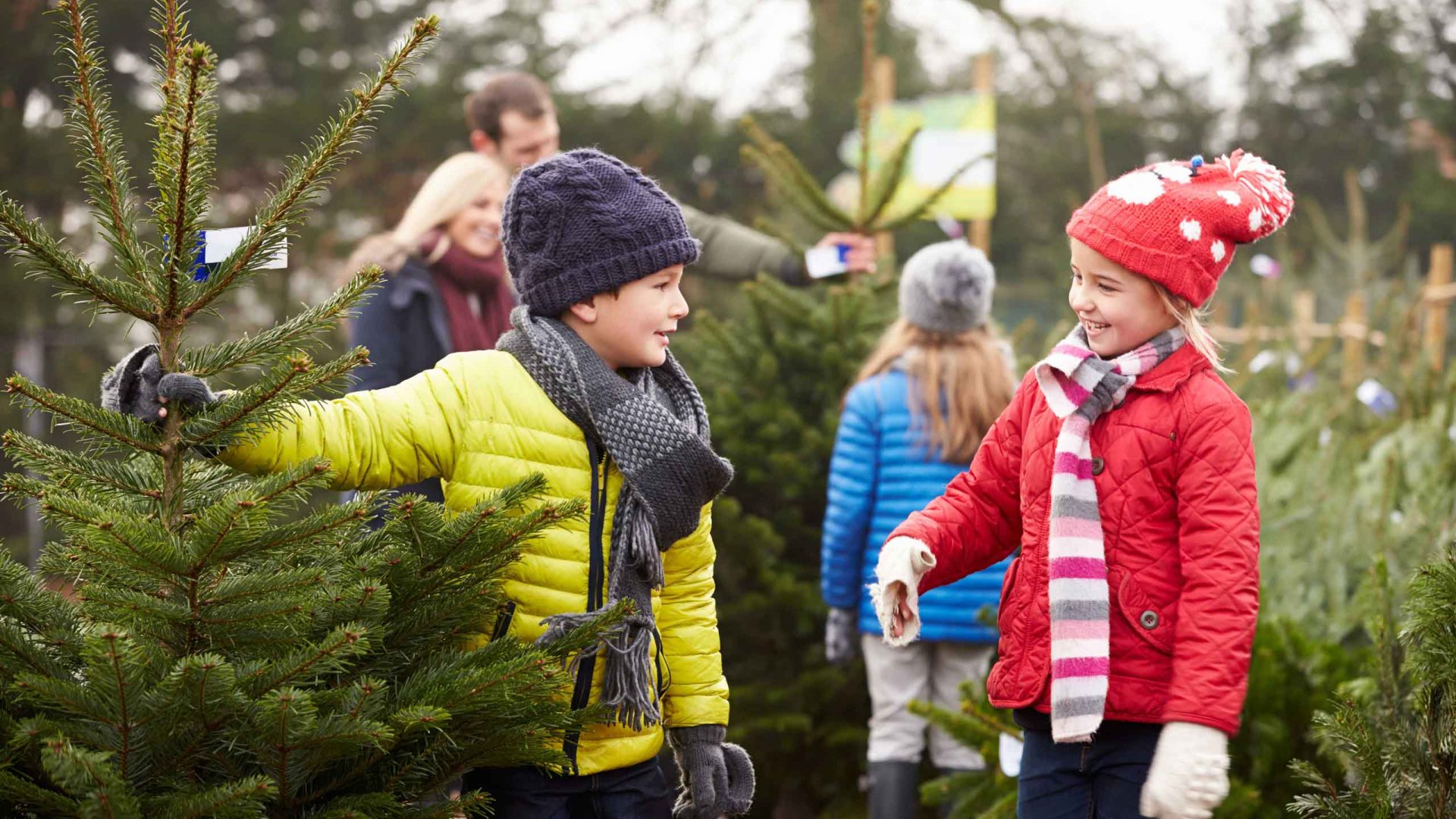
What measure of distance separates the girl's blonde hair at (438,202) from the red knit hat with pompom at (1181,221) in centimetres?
244

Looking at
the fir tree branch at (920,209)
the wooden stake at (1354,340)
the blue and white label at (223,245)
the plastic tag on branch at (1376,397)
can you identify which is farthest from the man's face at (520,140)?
the wooden stake at (1354,340)

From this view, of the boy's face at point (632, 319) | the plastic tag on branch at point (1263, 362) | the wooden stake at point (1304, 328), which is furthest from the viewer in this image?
the wooden stake at point (1304, 328)

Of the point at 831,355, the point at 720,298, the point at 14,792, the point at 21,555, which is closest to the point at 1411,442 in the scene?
the point at 831,355

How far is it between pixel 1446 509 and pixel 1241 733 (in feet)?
5.51

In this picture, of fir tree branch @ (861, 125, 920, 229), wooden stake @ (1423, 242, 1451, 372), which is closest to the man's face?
fir tree branch @ (861, 125, 920, 229)

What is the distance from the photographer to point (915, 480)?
474 centimetres

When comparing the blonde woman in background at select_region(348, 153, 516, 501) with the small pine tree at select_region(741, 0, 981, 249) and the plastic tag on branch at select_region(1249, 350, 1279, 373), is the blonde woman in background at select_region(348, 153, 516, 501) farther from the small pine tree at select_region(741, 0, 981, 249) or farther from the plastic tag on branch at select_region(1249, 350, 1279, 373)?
the plastic tag on branch at select_region(1249, 350, 1279, 373)

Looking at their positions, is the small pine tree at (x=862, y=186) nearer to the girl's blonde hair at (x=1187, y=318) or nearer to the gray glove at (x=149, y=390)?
the girl's blonde hair at (x=1187, y=318)

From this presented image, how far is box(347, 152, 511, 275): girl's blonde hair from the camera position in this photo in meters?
4.51

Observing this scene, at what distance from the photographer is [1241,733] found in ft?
13.1

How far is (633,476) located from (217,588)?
88 centimetres

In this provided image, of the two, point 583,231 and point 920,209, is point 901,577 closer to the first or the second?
point 583,231

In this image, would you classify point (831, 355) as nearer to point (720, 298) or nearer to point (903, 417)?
point (903, 417)

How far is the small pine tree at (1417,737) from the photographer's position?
2.47 m
